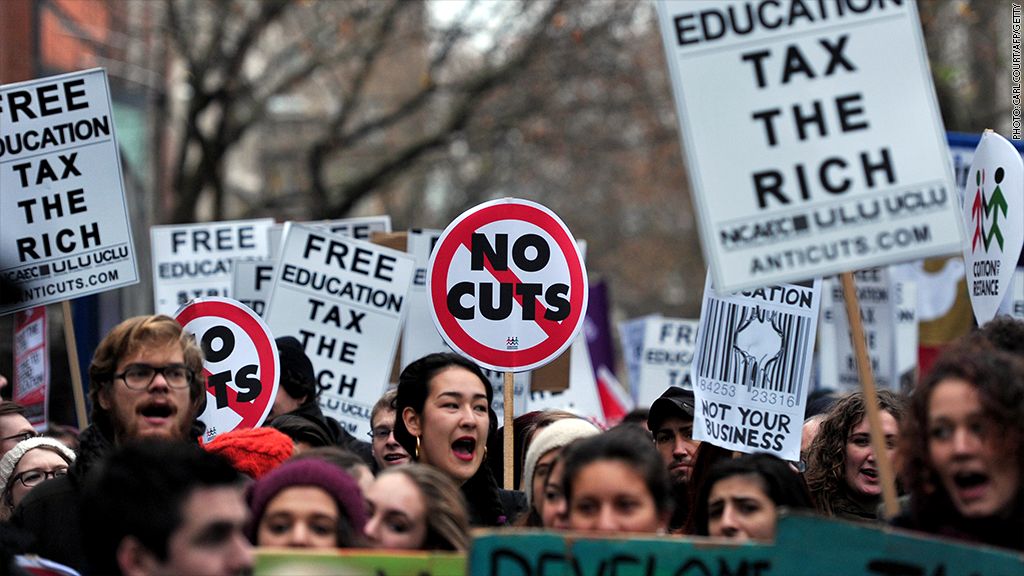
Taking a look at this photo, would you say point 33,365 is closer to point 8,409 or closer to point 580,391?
point 8,409

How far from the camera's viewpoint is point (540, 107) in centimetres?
1858

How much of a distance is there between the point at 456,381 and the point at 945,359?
2038 millimetres

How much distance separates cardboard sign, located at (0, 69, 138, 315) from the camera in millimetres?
5480

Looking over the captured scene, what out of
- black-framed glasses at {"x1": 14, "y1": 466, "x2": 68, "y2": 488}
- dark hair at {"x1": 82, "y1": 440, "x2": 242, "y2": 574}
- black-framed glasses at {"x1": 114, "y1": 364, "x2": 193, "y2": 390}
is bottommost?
dark hair at {"x1": 82, "y1": 440, "x2": 242, "y2": 574}

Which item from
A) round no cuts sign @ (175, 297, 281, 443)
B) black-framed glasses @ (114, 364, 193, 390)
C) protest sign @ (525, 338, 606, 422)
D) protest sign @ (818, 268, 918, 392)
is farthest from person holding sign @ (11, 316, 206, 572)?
protest sign @ (818, 268, 918, 392)

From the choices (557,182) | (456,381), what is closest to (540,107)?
(557,182)

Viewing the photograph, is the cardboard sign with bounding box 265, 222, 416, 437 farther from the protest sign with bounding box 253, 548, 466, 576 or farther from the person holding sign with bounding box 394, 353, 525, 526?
the protest sign with bounding box 253, 548, 466, 576

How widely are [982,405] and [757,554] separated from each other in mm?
679

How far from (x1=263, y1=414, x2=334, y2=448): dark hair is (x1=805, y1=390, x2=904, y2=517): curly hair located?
2065 mm

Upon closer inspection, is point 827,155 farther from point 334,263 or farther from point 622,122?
point 622,122

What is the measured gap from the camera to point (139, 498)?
9.47 ft

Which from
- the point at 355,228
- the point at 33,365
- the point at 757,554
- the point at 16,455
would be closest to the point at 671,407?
the point at 757,554

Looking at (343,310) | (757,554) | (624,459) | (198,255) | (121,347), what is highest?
(198,255)

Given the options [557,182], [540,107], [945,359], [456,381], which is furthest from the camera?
[557,182]
